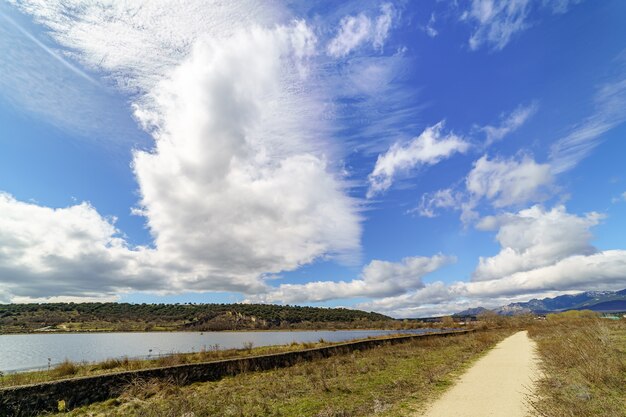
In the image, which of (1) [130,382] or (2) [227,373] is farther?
(2) [227,373]

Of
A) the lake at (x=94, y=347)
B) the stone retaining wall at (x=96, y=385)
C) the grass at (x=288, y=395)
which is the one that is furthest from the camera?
the lake at (x=94, y=347)

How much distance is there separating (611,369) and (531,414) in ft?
18.9

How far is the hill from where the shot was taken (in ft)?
361

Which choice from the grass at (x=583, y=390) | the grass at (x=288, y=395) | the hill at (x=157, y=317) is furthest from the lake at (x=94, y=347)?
the hill at (x=157, y=317)

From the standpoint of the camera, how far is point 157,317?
A: 138250 mm

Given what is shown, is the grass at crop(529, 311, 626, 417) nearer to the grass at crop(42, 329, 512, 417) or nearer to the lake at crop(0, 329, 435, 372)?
the grass at crop(42, 329, 512, 417)

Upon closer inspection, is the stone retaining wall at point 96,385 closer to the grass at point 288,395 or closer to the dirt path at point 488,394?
the grass at point 288,395

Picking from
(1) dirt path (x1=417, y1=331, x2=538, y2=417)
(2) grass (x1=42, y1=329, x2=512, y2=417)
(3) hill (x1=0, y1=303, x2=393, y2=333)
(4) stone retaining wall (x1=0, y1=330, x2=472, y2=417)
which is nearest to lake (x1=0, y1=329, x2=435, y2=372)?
(4) stone retaining wall (x1=0, y1=330, x2=472, y2=417)

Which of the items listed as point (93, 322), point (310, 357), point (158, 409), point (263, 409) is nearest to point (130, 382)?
point (158, 409)

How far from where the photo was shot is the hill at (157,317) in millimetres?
110062

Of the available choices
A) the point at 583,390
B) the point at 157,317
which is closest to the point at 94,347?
the point at 583,390

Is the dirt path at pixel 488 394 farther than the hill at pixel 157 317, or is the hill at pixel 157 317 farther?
the hill at pixel 157 317

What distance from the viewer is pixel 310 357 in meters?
22.4

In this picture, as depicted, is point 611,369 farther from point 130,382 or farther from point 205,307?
point 205,307
